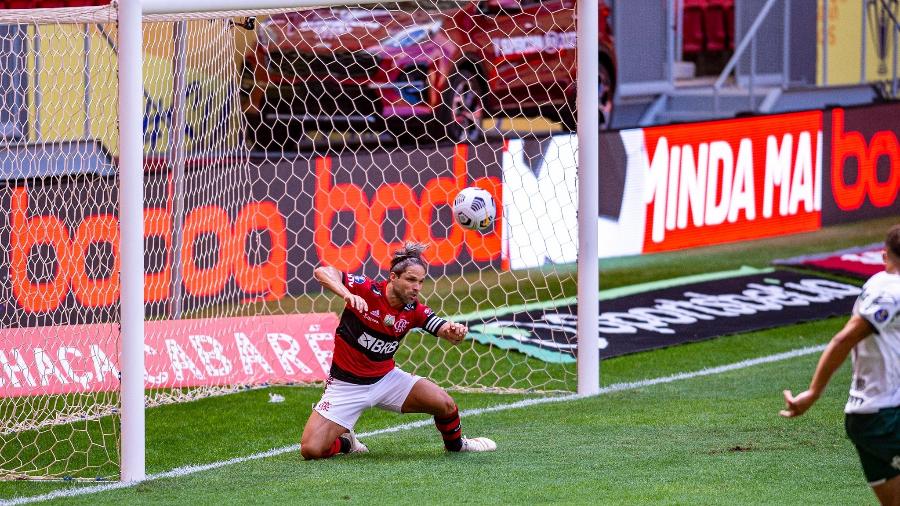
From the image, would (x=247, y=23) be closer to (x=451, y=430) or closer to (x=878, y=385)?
(x=451, y=430)

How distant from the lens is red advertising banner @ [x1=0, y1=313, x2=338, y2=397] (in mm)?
8117

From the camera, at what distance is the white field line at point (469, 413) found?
20.7 feet

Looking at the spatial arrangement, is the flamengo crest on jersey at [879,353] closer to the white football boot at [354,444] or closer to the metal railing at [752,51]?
the white football boot at [354,444]

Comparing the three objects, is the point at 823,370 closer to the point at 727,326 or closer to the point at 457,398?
the point at 457,398

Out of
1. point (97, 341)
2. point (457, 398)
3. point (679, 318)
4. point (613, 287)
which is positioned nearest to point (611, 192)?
point (613, 287)

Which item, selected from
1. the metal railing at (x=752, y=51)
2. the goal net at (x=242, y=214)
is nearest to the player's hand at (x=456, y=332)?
the goal net at (x=242, y=214)

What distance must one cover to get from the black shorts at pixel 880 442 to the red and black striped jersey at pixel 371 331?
2.39 m

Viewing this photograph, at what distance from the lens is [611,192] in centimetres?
1273

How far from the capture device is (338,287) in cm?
668

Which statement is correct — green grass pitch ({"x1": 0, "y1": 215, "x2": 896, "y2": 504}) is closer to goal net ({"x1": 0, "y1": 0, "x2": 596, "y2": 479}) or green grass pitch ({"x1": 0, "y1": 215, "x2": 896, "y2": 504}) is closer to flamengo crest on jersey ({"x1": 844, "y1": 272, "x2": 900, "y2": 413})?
goal net ({"x1": 0, "y1": 0, "x2": 596, "y2": 479})

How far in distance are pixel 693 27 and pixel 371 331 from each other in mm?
12549

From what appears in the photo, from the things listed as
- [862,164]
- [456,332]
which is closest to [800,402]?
[456,332]

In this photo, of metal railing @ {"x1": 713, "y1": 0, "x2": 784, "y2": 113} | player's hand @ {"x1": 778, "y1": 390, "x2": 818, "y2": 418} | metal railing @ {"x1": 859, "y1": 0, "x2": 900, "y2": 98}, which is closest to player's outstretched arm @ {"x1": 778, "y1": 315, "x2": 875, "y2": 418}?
player's hand @ {"x1": 778, "y1": 390, "x2": 818, "y2": 418}

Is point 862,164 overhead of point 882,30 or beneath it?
beneath
